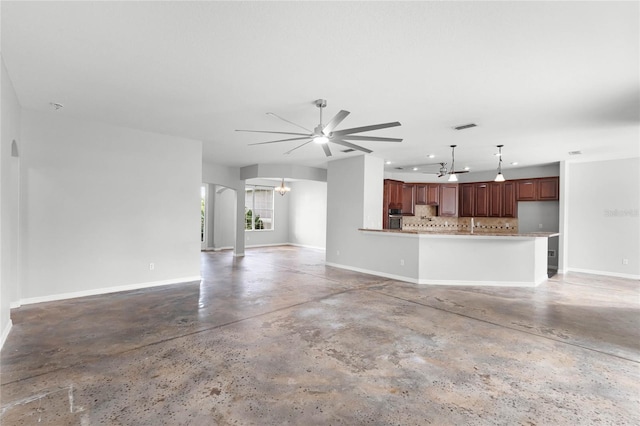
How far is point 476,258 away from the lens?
19.5 ft

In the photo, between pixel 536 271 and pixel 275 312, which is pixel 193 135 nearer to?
pixel 275 312

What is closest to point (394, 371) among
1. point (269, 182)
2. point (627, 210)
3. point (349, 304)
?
point (349, 304)

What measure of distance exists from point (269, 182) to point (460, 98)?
922 cm

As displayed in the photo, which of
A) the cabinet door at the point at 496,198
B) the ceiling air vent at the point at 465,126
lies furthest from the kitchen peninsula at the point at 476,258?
the cabinet door at the point at 496,198

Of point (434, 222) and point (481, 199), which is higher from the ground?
point (481, 199)

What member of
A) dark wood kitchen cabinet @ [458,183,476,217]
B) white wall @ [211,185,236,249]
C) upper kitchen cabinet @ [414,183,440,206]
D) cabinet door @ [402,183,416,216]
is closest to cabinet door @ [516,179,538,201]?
dark wood kitchen cabinet @ [458,183,476,217]

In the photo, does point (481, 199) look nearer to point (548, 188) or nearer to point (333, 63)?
point (548, 188)

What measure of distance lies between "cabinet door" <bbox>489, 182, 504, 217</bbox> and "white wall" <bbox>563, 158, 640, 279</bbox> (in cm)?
154

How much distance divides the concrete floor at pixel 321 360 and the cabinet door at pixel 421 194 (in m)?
4.89

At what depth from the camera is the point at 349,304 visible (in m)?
4.57

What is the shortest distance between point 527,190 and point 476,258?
148 inches

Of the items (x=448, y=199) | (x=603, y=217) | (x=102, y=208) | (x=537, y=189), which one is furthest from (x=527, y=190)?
(x=102, y=208)

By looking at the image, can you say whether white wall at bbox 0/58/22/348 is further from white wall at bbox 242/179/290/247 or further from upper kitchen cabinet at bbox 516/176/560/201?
upper kitchen cabinet at bbox 516/176/560/201

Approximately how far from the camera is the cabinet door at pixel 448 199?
9.49 metres
